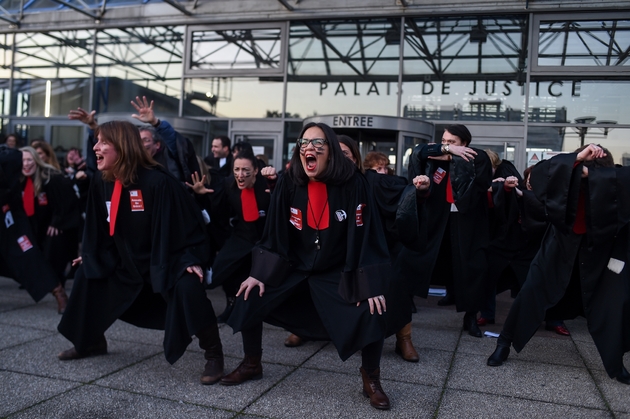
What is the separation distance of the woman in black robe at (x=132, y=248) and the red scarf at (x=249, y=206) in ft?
4.44

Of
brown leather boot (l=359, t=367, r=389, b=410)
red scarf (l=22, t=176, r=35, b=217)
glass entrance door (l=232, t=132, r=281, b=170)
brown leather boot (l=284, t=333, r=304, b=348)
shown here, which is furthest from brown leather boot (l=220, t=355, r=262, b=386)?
glass entrance door (l=232, t=132, r=281, b=170)

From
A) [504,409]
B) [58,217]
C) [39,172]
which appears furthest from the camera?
[58,217]

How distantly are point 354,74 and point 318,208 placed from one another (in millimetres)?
7655

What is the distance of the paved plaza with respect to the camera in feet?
12.4

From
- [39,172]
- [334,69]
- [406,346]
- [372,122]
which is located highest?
[334,69]

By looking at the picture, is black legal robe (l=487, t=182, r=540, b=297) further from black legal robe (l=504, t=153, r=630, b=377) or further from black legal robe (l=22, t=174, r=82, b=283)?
black legal robe (l=22, t=174, r=82, b=283)

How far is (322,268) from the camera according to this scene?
4168 millimetres

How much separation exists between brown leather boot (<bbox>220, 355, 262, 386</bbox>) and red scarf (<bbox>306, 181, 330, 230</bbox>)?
107 cm

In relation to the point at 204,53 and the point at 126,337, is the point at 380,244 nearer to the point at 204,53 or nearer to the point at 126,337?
the point at 126,337

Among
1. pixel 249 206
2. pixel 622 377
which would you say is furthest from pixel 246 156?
pixel 622 377

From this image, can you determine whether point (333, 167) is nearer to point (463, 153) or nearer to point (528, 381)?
point (463, 153)

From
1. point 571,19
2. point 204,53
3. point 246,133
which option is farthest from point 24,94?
point 571,19

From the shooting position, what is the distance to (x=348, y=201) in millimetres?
4148

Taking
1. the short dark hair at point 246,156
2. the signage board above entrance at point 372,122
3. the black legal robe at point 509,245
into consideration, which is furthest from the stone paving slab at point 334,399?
the signage board above entrance at point 372,122
